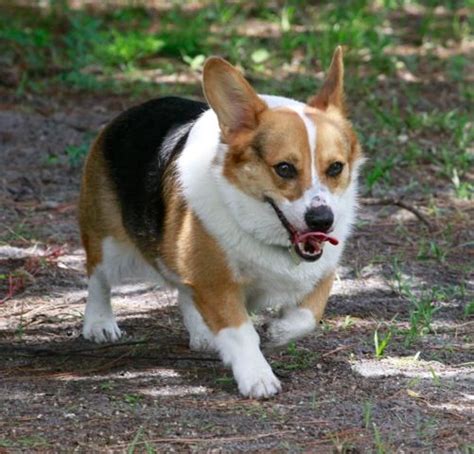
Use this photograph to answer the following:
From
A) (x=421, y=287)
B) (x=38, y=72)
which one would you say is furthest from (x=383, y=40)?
(x=421, y=287)

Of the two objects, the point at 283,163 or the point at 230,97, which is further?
the point at 230,97

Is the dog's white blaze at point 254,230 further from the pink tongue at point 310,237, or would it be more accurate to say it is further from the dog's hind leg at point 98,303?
the dog's hind leg at point 98,303

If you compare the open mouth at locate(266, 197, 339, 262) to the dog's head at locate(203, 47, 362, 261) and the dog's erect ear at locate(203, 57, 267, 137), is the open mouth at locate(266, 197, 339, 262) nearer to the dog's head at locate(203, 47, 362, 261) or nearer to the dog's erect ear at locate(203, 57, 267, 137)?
the dog's head at locate(203, 47, 362, 261)

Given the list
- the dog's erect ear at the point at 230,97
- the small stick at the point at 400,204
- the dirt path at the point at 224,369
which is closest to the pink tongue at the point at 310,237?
the dog's erect ear at the point at 230,97

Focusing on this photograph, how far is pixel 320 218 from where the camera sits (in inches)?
179

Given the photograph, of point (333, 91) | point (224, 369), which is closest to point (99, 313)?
point (224, 369)

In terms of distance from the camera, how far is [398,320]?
5.78 m

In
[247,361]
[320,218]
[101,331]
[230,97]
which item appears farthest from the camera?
[101,331]

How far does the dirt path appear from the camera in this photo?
14.4 ft

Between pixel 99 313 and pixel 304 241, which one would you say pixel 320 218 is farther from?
pixel 99 313

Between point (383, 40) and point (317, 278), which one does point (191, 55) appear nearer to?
point (383, 40)

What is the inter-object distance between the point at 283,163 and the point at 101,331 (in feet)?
4.61

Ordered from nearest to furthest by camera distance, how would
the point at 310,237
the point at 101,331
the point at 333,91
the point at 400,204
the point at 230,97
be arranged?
1. the point at 310,237
2. the point at 230,97
3. the point at 333,91
4. the point at 101,331
5. the point at 400,204

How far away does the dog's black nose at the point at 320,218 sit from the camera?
4555mm
